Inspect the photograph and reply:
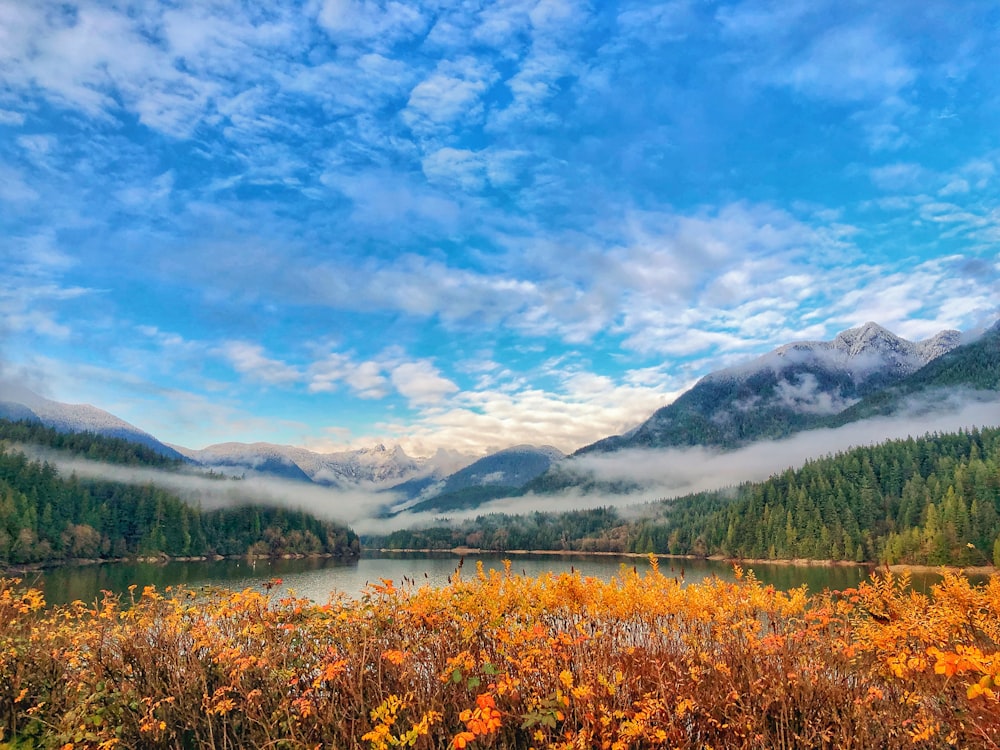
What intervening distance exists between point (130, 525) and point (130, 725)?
14903 centimetres

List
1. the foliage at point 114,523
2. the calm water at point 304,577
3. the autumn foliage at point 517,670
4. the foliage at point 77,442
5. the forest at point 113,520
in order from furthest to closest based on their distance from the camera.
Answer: the foliage at point 77,442, the forest at point 113,520, the foliage at point 114,523, the calm water at point 304,577, the autumn foliage at point 517,670

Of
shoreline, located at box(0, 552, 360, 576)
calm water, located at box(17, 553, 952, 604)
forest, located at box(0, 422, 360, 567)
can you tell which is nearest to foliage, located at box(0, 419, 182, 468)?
forest, located at box(0, 422, 360, 567)

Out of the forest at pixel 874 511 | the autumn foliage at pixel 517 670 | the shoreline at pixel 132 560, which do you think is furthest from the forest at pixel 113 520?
the autumn foliage at pixel 517 670

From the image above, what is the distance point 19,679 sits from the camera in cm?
728

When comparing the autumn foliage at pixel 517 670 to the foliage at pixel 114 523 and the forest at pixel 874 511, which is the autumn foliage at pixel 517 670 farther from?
the foliage at pixel 114 523

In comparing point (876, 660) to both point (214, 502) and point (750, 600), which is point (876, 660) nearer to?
point (750, 600)

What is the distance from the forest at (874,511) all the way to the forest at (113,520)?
102175 millimetres

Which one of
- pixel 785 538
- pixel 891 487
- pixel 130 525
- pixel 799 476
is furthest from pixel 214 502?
pixel 891 487

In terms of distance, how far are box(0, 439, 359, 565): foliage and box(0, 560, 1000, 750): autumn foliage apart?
105459mm

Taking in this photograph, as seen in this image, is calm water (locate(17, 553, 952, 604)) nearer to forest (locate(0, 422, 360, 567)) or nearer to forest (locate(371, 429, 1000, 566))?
forest (locate(0, 422, 360, 567))

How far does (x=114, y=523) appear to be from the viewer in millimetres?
125062

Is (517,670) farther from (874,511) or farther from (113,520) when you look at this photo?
(113,520)

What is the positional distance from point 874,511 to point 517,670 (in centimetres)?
14652

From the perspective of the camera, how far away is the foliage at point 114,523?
100000mm
